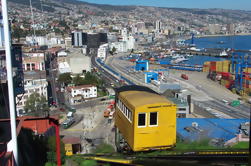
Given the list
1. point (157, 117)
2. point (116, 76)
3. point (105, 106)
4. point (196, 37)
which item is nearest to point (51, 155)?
point (157, 117)

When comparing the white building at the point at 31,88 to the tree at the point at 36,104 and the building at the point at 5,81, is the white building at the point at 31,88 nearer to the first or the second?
the tree at the point at 36,104

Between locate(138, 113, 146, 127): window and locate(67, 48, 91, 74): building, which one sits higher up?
locate(138, 113, 146, 127): window

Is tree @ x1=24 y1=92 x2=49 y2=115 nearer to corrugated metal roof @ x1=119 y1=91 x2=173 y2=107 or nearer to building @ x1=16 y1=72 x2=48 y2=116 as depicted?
building @ x1=16 y1=72 x2=48 y2=116

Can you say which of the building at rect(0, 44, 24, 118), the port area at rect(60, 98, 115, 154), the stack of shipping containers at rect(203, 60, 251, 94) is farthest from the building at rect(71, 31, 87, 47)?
the building at rect(0, 44, 24, 118)

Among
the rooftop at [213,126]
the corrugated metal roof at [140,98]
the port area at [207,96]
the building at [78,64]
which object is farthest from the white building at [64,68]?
the corrugated metal roof at [140,98]

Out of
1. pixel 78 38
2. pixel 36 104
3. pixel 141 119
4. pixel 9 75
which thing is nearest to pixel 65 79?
pixel 36 104

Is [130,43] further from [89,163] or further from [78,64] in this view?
[89,163]

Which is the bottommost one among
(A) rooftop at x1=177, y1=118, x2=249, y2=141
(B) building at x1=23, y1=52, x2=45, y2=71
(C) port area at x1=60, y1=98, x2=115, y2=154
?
(C) port area at x1=60, y1=98, x2=115, y2=154
